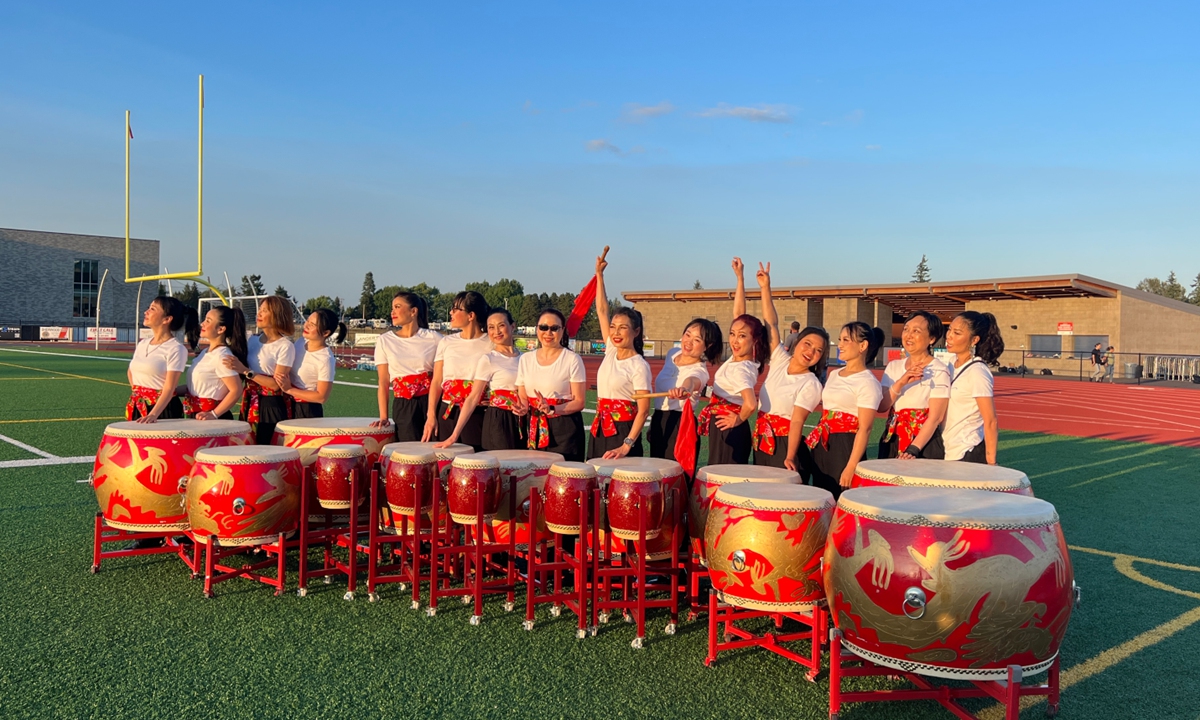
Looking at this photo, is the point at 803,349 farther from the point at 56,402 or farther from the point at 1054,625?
the point at 56,402

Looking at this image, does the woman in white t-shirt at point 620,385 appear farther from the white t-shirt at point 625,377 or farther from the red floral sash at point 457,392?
the red floral sash at point 457,392

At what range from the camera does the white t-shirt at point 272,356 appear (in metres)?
5.50

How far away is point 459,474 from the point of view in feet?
13.5

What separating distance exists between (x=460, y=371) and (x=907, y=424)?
2724 mm

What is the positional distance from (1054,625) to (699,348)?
2364 mm

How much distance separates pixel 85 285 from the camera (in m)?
63.2

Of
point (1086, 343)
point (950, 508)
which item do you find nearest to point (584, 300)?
point (950, 508)

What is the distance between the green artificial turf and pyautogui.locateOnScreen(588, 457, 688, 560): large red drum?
39 centimetres

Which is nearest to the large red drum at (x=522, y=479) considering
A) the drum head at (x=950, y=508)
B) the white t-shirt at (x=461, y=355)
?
the white t-shirt at (x=461, y=355)

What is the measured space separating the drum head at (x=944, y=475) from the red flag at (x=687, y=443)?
3.20 feet

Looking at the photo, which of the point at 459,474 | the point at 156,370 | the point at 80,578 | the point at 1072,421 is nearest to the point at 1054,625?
the point at 459,474

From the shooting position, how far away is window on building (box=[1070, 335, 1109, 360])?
29844mm

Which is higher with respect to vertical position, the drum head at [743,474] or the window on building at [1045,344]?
the window on building at [1045,344]

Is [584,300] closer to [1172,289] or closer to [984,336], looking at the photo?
[984,336]
